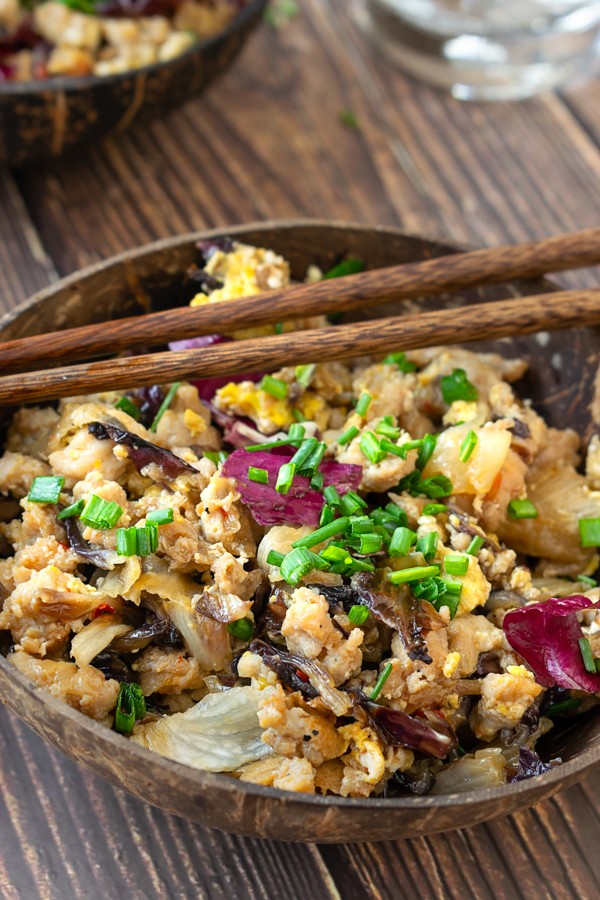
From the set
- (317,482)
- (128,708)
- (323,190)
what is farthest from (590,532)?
(323,190)

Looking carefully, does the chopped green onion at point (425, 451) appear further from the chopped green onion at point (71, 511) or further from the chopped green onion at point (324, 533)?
the chopped green onion at point (71, 511)

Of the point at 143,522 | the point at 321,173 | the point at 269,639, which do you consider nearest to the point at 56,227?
the point at 321,173

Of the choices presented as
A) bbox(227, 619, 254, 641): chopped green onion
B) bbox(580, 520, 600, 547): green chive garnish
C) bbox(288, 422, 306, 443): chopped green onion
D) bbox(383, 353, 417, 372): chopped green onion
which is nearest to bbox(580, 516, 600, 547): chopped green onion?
bbox(580, 520, 600, 547): green chive garnish


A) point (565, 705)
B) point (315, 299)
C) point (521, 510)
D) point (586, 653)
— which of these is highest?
point (315, 299)

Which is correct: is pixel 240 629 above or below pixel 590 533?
above

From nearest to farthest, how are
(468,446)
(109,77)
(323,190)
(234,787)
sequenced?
(234,787)
(468,446)
(109,77)
(323,190)

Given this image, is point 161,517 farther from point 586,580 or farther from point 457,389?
point 586,580

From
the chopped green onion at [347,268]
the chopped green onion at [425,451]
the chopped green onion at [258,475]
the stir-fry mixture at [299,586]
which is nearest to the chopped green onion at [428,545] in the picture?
the stir-fry mixture at [299,586]
